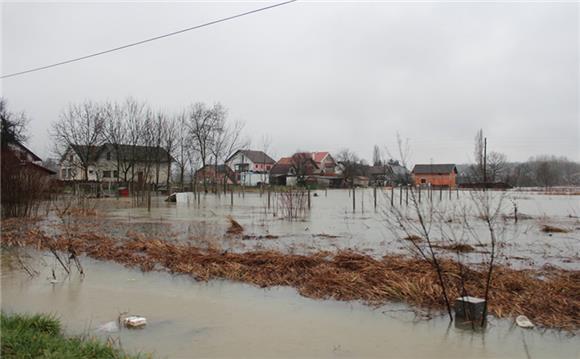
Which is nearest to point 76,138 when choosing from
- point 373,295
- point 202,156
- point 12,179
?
point 202,156

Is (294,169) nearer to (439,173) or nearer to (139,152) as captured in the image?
(439,173)

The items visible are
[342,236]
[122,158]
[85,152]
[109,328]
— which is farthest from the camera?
[122,158]

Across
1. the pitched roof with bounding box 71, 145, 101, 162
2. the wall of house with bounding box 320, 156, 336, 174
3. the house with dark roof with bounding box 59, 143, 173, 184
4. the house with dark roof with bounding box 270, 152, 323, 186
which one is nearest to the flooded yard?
the house with dark roof with bounding box 59, 143, 173, 184

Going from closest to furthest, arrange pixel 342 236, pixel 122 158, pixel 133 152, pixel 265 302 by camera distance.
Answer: pixel 265 302 < pixel 342 236 < pixel 133 152 < pixel 122 158

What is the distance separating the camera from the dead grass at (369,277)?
5.86m

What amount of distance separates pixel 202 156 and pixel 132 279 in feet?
129

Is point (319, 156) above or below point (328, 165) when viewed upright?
above

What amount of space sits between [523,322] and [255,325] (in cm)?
334

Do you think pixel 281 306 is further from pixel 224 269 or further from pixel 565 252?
pixel 565 252

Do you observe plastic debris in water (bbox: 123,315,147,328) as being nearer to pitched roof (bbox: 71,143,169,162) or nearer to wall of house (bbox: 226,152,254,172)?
pitched roof (bbox: 71,143,169,162)

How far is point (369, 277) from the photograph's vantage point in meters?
7.26

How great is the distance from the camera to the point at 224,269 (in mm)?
8102

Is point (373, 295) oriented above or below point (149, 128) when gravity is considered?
below

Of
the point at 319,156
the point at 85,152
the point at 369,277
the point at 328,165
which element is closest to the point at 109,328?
the point at 369,277
